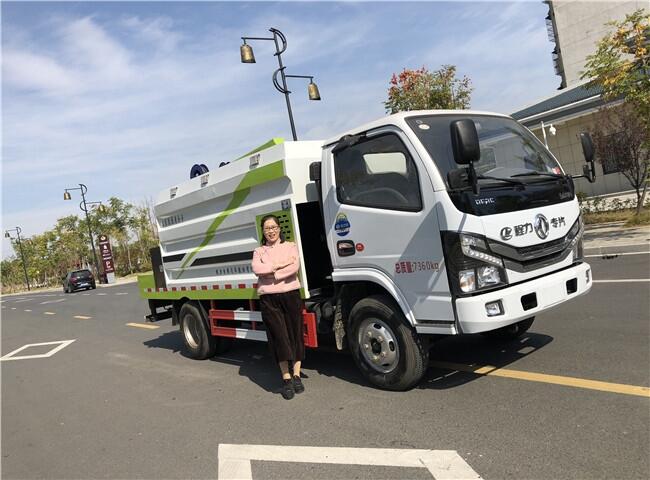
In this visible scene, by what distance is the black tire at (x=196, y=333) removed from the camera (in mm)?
7191

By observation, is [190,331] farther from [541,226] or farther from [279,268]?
[541,226]

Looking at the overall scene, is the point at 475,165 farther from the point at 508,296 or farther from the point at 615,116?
the point at 615,116

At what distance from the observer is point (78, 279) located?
34312mm

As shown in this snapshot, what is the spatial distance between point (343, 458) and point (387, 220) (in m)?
1.92

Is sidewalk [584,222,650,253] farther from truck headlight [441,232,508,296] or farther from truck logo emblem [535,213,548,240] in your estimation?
truck headlight [441,232,508,296]

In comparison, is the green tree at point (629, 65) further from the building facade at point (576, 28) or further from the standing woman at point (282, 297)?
the building facade at point (576, 28)

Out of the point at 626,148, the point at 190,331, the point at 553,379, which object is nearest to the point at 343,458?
the point at 553,379

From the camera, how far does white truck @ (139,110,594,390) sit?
3998 millimetres

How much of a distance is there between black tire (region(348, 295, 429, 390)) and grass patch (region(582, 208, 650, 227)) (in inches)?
481

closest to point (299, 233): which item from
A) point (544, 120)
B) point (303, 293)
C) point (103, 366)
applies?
point (303, 293)

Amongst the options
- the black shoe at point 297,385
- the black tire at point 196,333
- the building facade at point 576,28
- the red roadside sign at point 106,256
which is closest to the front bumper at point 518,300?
the black shoe at point 297,385

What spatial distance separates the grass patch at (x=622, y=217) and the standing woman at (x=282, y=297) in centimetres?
1237

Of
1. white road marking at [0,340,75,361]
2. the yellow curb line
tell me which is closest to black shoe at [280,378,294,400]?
the yellow curb line

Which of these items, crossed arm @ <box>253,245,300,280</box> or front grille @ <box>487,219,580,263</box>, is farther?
crossed arm @ <box>253,245,300,280</box>
